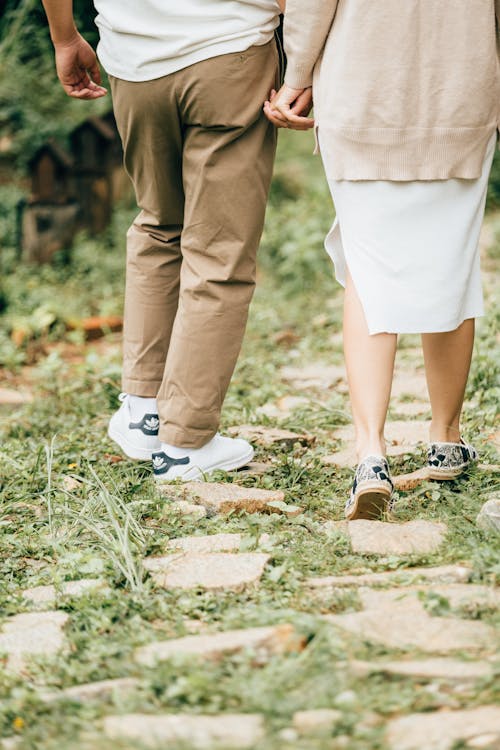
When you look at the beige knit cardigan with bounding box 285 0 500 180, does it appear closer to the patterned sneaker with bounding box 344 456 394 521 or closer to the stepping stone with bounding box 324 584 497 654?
the patterned sneaker with bounding box 344 456 394 521

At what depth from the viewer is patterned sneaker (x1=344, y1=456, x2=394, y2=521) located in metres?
2.40

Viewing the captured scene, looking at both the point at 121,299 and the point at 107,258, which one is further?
the point at 107,258

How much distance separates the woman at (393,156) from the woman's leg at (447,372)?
13 millimetres

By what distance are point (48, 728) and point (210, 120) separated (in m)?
1.58

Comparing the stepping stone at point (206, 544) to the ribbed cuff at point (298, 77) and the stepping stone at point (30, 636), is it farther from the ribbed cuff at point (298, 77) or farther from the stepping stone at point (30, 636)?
the ribbed cuff at point (298, 77)

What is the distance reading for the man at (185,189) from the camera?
2.57m

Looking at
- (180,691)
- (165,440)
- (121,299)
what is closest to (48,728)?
(180,691)

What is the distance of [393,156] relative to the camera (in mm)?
2344

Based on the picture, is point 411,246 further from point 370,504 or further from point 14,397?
point 14,397

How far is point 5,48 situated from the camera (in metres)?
5.77

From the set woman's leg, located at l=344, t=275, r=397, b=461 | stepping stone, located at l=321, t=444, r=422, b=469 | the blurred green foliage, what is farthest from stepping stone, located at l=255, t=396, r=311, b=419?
the blurred green foliage

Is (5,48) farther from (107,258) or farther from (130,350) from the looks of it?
(130,350)

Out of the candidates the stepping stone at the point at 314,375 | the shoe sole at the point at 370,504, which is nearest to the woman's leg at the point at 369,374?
the shoe sole at the point at 370,504

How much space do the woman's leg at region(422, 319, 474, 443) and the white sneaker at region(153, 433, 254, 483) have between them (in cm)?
54
